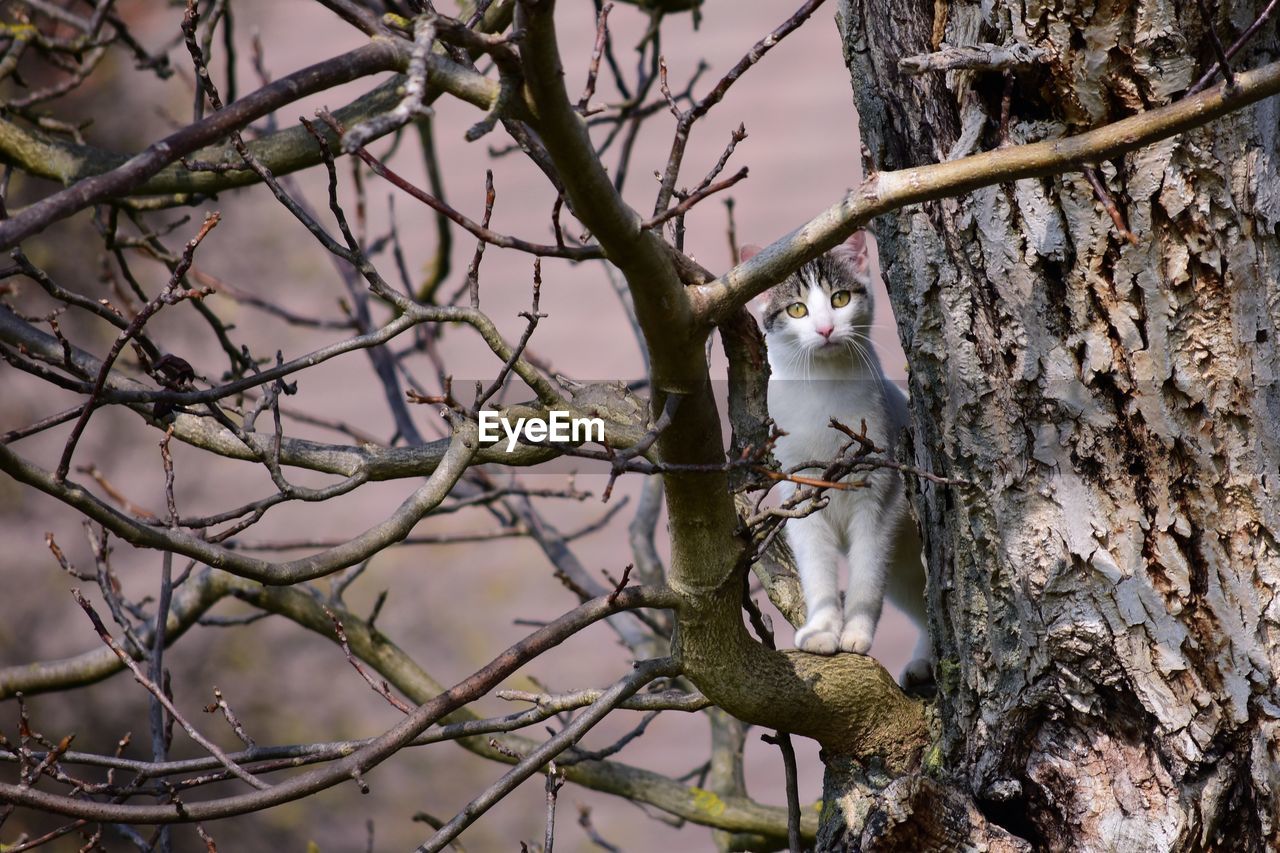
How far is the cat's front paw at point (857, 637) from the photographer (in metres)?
2.34

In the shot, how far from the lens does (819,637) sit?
218 centimetres

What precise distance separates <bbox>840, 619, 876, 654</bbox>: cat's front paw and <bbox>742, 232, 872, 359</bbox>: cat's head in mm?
666

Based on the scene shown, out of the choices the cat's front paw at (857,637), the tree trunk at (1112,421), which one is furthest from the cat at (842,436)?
the tree trunk at (1112,421)

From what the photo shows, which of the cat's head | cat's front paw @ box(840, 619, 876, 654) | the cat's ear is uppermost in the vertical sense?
the cat's ear

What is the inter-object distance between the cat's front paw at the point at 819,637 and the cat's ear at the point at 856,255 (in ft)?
3.17

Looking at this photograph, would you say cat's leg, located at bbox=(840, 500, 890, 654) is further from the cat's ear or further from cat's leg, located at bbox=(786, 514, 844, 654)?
the cat's ear

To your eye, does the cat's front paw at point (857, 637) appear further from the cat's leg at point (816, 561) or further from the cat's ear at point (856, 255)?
the cat's ear at point (856, 255)

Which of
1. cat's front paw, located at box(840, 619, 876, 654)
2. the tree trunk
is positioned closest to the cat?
cat's front paw, located at box(840, 619, 876, 654)

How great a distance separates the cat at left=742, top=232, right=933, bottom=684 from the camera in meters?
2.50

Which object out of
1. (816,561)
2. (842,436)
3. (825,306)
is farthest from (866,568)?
(825,306)

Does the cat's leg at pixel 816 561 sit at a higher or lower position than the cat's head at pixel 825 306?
lower

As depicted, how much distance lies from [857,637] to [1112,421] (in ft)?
2.82

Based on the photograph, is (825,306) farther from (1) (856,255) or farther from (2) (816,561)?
(2) (816,561)

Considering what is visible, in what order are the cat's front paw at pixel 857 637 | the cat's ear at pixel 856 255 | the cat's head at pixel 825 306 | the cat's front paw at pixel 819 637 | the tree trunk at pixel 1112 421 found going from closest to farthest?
the tree trunk at pixel 1112 421 < the cat's front paw at pixel 819 637 < the cat's front paw at pixel 857 637 < the cat's head at pixel 825 306 < the cat's ear at pixel 856 255
